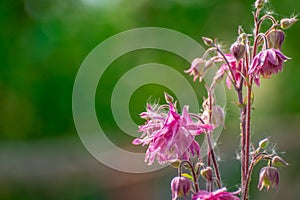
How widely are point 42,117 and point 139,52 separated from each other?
1.10 meters

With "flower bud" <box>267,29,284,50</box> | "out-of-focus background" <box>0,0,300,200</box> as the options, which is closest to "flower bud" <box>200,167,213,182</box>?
"flower bud" <box>267,29,284,50</box>

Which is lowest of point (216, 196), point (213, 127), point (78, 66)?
point (216, 196)

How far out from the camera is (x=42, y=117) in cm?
520

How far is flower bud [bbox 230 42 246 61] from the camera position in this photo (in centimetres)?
91

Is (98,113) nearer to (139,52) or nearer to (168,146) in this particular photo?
(139,52)

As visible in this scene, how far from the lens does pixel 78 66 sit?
5027 millimetres

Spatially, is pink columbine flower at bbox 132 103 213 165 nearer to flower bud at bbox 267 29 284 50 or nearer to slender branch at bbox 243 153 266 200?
slender branch at bbox 243 153 266 200

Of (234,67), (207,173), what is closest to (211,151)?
(207,173)

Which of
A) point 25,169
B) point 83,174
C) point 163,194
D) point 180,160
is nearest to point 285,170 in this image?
Answer: point 163,194

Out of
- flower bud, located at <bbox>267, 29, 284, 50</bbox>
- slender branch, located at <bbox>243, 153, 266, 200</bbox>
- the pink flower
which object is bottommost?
slender branch, located at <bbox>243, 153, 266, 200</bbox>

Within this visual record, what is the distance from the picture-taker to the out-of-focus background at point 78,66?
446 centimetres

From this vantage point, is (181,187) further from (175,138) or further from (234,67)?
(234,67)

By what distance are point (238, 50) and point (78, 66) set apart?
13.8 ft

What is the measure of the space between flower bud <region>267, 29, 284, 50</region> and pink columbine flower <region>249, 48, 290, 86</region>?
0.04 m
